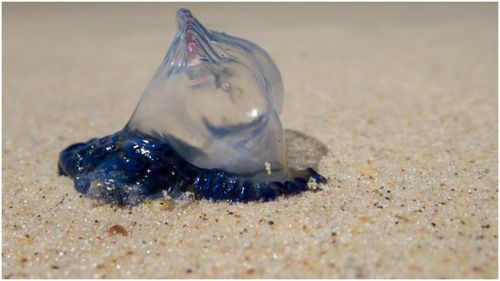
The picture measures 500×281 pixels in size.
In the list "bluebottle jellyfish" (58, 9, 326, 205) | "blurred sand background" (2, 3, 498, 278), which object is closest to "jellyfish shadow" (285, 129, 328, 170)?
"blurred sand background" (2, 3, 498, 278)

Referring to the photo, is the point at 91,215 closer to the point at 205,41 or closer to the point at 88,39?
the point at 205,41

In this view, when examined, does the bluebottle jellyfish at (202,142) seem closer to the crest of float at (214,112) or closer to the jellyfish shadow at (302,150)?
the crest of float at (214,112)

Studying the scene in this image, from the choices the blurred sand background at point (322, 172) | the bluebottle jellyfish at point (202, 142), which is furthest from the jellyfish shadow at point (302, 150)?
the bluebottle jellyfish at point (202, 142)

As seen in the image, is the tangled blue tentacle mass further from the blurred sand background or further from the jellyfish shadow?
the jellyfish shadow

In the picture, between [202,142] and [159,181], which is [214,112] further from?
[159,181]

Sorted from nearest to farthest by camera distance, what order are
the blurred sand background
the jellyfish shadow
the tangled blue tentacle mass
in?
1. the blurred sand background
2. the tangled blue tentacle mass
3. the jellyfish shadow

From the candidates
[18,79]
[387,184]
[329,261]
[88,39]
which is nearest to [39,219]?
[329,261]
